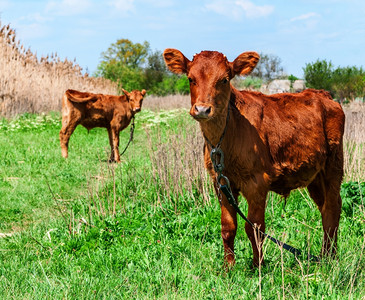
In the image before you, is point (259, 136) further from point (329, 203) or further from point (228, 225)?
point (329, 203)

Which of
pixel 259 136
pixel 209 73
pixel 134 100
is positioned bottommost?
pixel 259 136

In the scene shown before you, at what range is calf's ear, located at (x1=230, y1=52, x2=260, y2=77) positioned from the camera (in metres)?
3.93

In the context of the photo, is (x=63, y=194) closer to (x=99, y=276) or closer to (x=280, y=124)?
(x=99, y=276)

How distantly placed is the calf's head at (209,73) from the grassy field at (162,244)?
4.20 feet

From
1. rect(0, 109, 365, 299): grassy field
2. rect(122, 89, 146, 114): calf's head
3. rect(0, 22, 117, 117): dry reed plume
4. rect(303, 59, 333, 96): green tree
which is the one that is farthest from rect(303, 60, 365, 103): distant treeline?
rect(0, 109, 365, 299): grassy field

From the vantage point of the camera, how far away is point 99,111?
11.8 m

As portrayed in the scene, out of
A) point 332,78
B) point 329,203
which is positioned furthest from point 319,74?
point 329,203

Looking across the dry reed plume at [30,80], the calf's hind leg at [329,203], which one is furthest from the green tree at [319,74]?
the calf's hind leg at [329,203]

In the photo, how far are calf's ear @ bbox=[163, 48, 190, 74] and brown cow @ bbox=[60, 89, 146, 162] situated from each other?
746 centimetres

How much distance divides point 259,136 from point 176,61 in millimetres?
1005

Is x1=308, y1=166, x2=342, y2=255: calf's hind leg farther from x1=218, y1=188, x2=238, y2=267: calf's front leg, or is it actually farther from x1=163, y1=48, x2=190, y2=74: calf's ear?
x1=163, y1=48, x2=190, y2=74: calf's ear

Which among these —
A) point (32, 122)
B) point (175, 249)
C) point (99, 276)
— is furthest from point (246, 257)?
point (32, 122)

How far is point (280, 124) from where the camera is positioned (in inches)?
169

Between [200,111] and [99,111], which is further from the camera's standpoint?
[99,111]
